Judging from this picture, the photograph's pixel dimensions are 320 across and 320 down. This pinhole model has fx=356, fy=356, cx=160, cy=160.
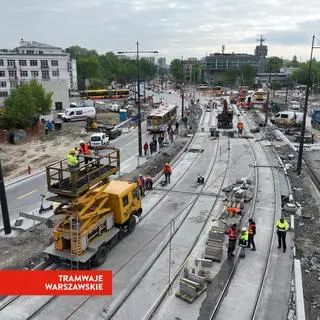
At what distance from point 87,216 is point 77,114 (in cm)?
4277

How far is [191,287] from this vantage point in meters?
12.2

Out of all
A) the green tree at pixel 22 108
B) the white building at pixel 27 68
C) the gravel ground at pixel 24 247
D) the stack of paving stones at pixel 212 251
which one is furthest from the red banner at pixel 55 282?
the white building at pixel 27 68

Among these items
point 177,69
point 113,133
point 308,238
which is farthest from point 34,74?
point 177,69

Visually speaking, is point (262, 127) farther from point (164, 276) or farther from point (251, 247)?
point (164, 276)

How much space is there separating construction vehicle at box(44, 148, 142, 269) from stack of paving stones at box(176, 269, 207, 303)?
359 centimetres

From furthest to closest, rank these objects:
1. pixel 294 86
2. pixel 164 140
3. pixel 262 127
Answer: pixel 294 86, pixel 262 127, pixel 164 140

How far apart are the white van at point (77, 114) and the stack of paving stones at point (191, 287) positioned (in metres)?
43.7

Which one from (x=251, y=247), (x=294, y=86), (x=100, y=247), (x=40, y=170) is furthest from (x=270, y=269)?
(x=294, y=86)

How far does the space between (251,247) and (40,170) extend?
19.0 meters

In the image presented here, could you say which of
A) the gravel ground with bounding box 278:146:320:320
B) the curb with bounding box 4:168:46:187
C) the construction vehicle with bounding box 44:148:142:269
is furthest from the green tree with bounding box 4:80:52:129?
the gravel ground with bounding box 278:146:320:320

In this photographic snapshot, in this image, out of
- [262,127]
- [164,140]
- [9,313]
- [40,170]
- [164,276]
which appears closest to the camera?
[9,313]

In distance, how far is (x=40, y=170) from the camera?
94.2 ft

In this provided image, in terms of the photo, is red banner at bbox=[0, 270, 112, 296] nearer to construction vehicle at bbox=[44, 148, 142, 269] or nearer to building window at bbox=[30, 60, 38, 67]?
construction vehicle at bbox=[44, 148, 142, 269]

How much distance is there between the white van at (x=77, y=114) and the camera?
5375cm
